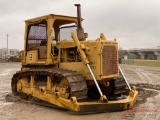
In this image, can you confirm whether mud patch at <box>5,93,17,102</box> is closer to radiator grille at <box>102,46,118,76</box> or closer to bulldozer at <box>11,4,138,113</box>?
bulldozer at <box>11,4,138,113</box>

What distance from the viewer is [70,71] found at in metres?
8.47

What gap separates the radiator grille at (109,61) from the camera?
818 cm

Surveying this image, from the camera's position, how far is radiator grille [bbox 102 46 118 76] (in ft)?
26.8

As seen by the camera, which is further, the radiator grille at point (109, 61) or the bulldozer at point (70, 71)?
the radiator grille at point (109, 61)

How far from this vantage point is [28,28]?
10484mm

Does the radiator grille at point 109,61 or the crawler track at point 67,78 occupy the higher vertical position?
the radiator grille at point 109,61

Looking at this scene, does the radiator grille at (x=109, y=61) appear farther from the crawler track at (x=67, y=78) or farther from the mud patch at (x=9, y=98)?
the mud patch at (x=9, y=98)

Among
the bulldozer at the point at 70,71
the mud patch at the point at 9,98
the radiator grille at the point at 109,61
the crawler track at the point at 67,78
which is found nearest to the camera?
the crawler track at the point at 67,78

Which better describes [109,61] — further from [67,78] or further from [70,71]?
[67,78]

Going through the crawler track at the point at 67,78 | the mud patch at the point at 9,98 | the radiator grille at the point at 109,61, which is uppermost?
the radiator grille at the point at 109,61

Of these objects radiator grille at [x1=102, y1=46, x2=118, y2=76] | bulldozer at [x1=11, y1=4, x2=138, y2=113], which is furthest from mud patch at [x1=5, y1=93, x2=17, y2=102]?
radiator grille at [x1=102, y1=46, x2=118, y2=76]

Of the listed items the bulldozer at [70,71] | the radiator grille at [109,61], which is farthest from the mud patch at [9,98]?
the radiator grille at [109,61]

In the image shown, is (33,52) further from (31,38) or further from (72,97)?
(72,97)

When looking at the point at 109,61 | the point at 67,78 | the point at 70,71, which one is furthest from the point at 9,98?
the point at 109,61
